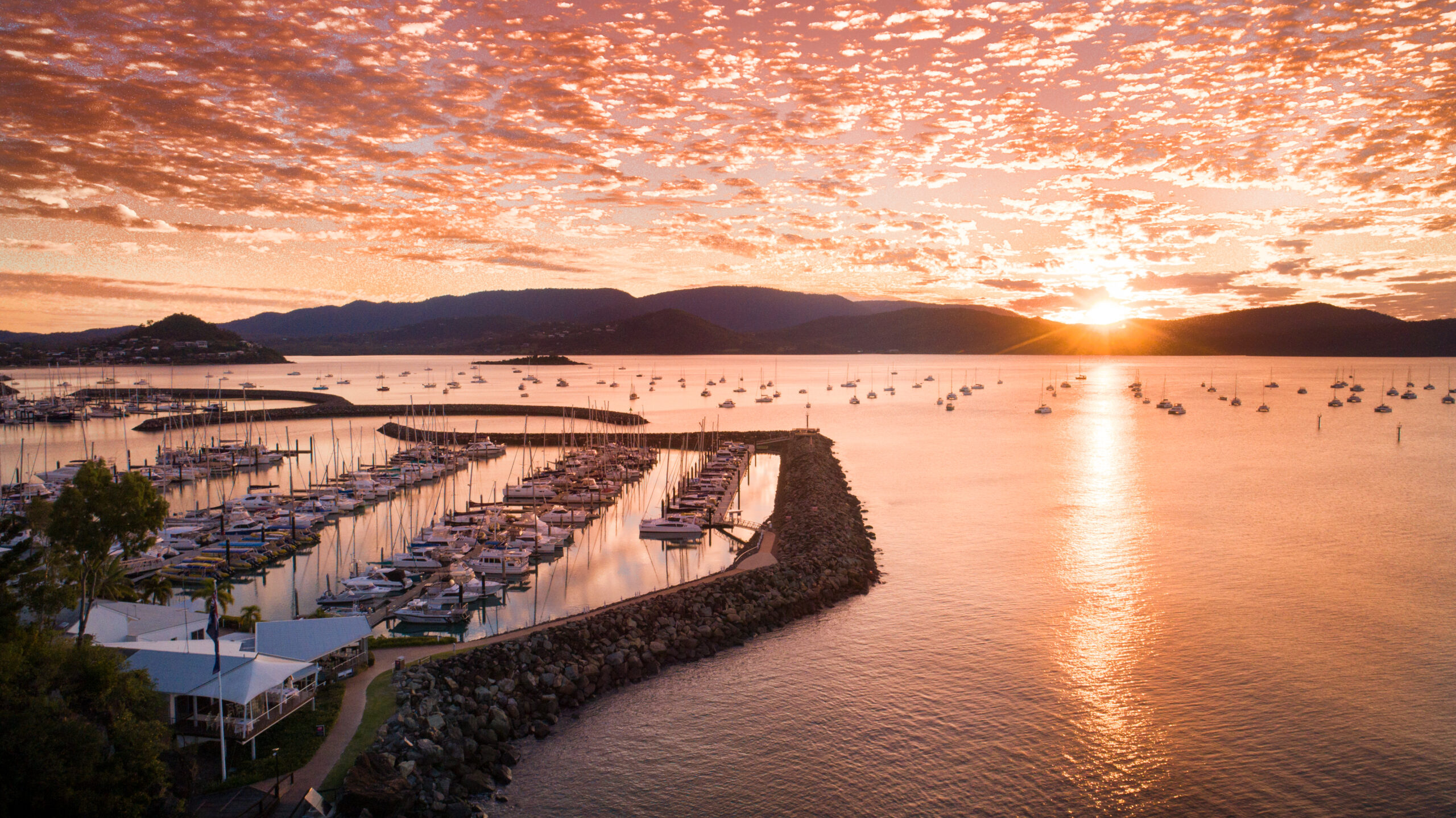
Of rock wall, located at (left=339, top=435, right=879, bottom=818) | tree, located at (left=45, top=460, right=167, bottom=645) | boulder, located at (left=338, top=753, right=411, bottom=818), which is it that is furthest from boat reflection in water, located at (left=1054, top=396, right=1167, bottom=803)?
tree, located at (left=45, top=460, right=167, bottom=645)

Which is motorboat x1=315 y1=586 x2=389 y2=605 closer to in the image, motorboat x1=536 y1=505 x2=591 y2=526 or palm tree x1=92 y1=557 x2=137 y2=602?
palm tree x1=92 y1=557 x2=137 y2=602

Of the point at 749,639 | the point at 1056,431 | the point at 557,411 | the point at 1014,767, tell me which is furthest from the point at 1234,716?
the point at 557,411

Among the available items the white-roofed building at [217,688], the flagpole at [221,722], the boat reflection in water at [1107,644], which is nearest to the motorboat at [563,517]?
the boat reflection in water at [1107,644]

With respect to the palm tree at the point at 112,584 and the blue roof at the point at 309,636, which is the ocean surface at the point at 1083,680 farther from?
the palm tree at the point at 112,584

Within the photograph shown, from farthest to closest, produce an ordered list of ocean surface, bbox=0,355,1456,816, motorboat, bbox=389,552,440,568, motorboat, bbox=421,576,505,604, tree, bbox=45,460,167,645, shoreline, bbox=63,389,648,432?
shoreline, bbox=63,389,648,432
motorboat, bbox=389,552,440,568
motorboat, bbox=421,576,505,604
tree, bbox=45,460,167,645
ocean surface, bbox=0,355,1456,816

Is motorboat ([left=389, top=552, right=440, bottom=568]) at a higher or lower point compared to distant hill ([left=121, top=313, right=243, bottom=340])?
lower

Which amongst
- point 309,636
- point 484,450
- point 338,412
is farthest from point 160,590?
point 338,412

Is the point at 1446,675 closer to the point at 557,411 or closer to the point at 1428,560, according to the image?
the point at 1428,560
